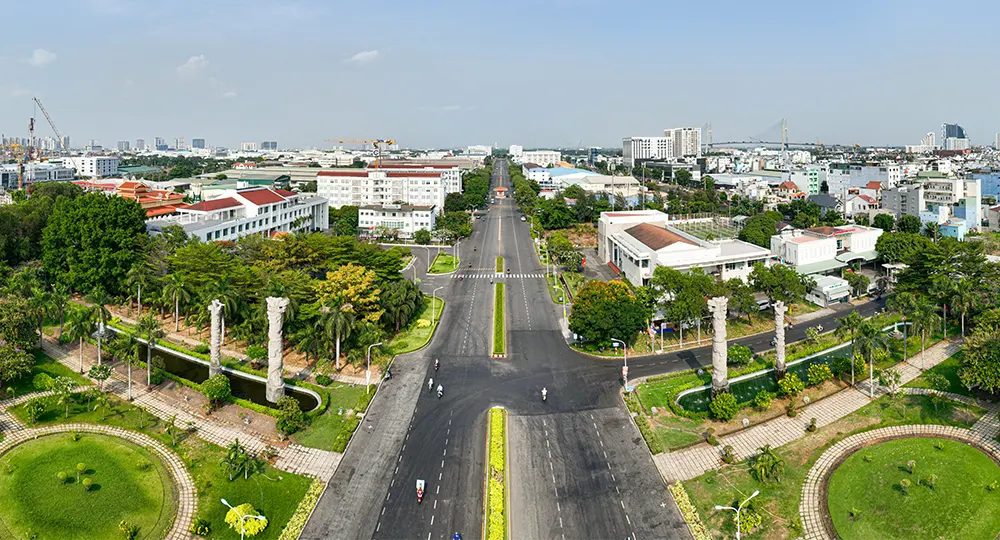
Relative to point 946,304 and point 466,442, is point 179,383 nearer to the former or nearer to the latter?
point 466,442

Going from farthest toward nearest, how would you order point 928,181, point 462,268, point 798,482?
1. point 928,181
2. point 462,268
3. point 798,482

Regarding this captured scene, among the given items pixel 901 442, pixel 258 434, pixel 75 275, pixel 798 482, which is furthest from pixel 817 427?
pixel 75 275

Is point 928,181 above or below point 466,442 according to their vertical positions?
above

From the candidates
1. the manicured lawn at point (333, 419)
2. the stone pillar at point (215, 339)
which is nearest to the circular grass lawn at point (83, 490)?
the manicured lawn at point (333, 419)

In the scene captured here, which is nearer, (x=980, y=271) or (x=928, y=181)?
(x=980, y=271)

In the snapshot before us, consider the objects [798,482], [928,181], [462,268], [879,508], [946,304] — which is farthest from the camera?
[928,181]

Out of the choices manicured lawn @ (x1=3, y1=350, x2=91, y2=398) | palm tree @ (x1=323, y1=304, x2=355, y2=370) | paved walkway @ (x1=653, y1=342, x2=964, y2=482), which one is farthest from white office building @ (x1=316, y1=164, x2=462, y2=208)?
paved walkway @ (x1=653, y1=342, x2=964, y2=482)
